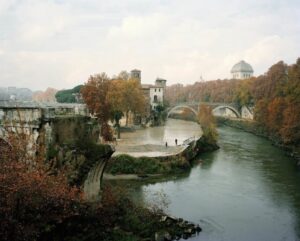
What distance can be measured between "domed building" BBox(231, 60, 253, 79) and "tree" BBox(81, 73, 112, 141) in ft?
322

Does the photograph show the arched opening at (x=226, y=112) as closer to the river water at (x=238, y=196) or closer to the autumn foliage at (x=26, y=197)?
the river water at (x=238, y=196)

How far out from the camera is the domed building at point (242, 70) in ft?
438

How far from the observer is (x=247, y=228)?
20391 mm

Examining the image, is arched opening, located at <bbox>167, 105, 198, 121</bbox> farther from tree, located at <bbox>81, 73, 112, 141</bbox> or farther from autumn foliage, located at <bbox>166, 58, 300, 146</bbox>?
tree, located at <bbox>81, 73, 112, 141</bbox>

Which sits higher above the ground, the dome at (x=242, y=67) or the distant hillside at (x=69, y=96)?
the dome at (x=242, y=67)

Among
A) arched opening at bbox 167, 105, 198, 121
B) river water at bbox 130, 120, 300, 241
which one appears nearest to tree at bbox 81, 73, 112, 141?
river water at bbox 130, 120, 300, 241

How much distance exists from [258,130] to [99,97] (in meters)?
28.4

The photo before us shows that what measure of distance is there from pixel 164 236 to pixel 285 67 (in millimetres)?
44900

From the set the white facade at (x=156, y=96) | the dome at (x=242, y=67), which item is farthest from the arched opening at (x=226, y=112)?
the dome at (x=242, y=67)

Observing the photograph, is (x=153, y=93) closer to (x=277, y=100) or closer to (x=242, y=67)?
(x=277, y=100)

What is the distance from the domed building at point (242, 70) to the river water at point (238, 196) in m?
97.0

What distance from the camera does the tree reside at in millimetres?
39062

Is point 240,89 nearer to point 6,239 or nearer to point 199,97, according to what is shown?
point 199,97

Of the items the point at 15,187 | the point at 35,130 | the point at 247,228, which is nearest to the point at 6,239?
the point at 15,187
